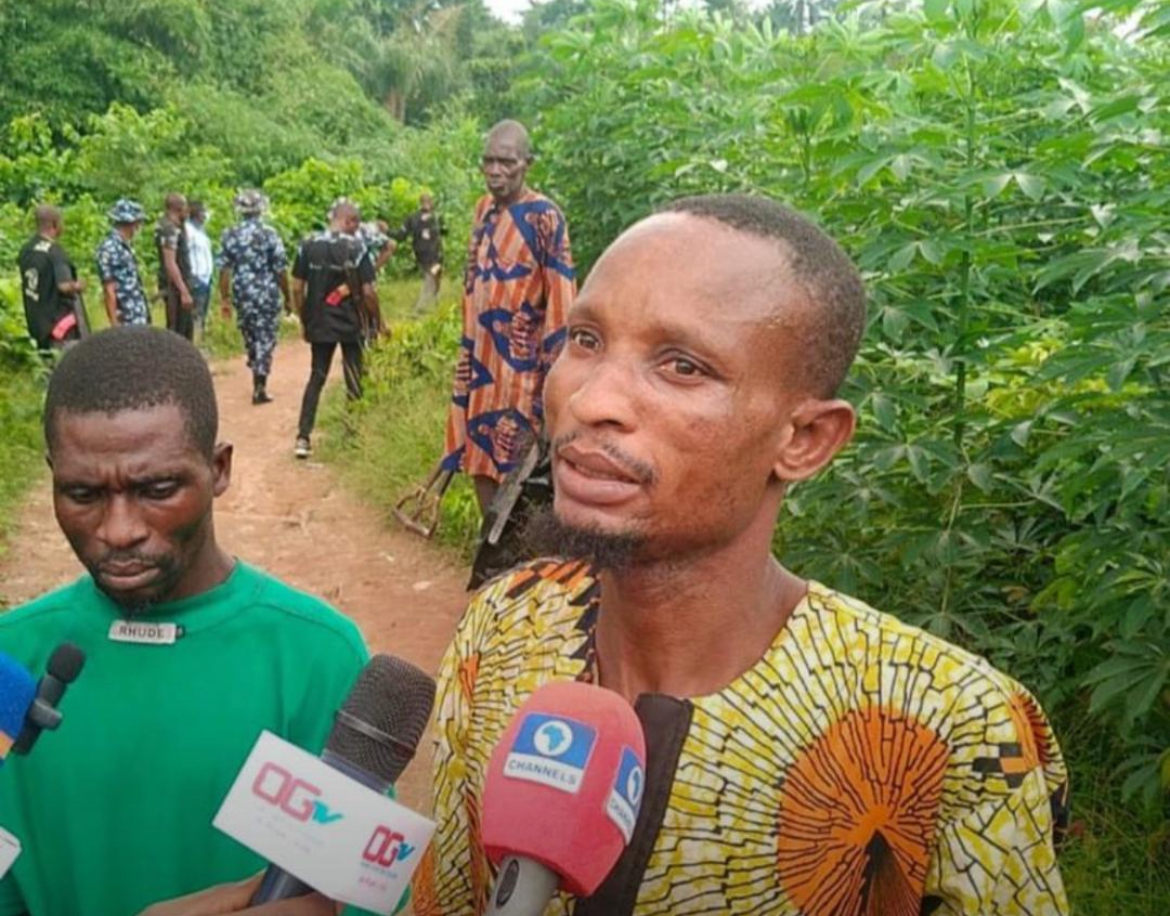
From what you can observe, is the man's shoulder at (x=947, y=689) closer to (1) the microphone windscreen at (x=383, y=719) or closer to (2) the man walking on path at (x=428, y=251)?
(1) the microphone windscreen at (x=383, y=719)

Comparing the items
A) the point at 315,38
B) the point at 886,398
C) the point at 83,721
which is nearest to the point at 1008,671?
the point at 886,398

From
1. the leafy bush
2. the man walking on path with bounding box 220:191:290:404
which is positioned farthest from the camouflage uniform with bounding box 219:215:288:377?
the leafy bush

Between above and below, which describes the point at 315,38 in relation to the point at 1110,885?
below

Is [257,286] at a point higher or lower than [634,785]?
lower

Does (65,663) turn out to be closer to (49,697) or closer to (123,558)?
(49,697)

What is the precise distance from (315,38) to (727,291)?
105 feet

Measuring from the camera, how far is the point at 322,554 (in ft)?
22.2

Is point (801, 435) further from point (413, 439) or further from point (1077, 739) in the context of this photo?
point (413, 439)

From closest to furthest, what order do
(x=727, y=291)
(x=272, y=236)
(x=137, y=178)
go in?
(x=727, y=291) < (x=272, y=236) < (x=137, y=178)

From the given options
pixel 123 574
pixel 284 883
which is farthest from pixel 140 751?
pixel 284 883

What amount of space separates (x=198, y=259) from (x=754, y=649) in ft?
37.8

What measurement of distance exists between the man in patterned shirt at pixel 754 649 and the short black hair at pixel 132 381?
0.72 m

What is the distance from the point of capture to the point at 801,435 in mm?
1385

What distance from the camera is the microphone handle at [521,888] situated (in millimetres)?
976
